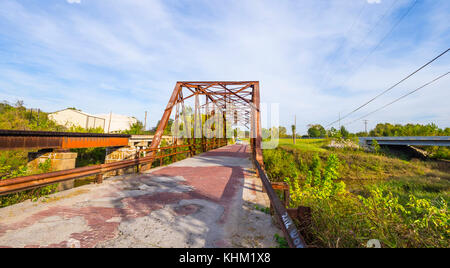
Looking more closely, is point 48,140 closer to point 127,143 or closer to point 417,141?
point 127,143

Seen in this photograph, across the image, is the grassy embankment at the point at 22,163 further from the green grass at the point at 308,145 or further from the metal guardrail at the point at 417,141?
the metal guardrail at the point at 417,141

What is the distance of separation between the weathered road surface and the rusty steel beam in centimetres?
531

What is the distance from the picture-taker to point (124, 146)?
1363cm

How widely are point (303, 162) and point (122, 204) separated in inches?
828

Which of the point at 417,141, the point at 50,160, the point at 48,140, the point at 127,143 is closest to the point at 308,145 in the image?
the point at 417,141

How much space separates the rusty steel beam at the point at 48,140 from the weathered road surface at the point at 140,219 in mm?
5314

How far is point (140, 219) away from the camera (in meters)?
2.79

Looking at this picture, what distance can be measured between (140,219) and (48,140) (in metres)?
8.73

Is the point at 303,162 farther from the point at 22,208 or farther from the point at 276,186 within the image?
the point at 22,208

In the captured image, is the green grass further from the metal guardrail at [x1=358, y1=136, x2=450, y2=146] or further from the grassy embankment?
the grassy embankment

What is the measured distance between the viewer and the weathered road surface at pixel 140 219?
2184mm

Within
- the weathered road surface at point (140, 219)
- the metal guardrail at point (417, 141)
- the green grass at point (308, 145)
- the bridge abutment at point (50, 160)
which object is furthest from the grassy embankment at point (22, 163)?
the metal guardrail at point (417, 141)

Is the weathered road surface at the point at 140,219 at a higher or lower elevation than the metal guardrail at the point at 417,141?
lower
